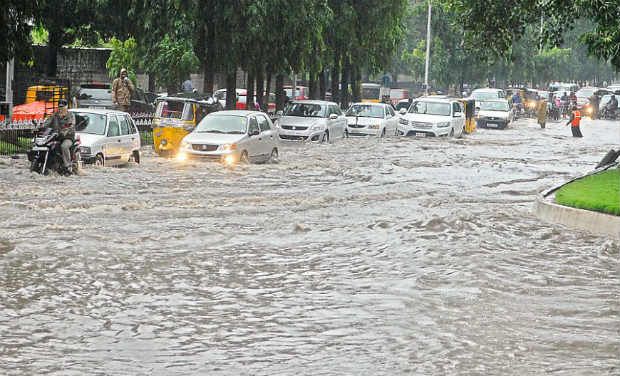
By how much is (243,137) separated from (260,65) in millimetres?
12841

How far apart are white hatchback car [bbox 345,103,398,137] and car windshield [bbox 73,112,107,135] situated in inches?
724

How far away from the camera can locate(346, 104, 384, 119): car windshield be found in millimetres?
44406

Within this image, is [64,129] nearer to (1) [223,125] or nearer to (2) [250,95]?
(1) [223,125]

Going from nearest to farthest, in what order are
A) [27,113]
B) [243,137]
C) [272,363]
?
[272,363] < [243,137] < [27,113]

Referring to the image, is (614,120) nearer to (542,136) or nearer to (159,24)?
(542,136)

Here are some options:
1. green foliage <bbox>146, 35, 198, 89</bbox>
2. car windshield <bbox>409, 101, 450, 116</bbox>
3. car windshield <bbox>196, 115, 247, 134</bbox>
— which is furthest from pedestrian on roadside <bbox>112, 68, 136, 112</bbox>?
car windshield <bbox>409, 101, 450, 116</bbox>

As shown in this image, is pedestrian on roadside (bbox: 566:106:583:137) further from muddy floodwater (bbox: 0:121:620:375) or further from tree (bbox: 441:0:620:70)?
muddy floodwater (bbox: 0:121:620:375)

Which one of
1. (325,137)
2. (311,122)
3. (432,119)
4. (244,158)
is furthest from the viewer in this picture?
(432,119)

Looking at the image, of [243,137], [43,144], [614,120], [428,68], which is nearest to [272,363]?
[43,144]

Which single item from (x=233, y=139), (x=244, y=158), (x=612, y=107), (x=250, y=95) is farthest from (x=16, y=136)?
(x=612, y=107)

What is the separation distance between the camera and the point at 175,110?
3102 centimetres

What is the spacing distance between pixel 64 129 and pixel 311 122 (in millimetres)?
16409

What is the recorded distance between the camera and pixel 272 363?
9.37m

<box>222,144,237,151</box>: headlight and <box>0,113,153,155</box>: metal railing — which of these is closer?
<box>222,144,237,151</box>: headlight
